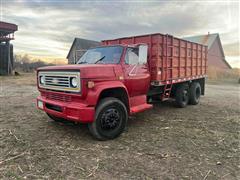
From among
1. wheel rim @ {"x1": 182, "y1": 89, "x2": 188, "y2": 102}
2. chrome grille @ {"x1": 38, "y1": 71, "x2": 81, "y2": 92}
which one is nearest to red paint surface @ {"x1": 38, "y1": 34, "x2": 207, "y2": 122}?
chrome grille @ {"x1": 38, "y1": 71, "x2": 81, "y2": 92}

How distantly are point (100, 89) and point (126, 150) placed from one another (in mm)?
1347

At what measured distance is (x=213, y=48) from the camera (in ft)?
131

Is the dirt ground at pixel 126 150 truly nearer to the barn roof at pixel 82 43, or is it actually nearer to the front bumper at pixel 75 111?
the front bumper at pixel 75 111

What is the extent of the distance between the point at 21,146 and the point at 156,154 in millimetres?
2684

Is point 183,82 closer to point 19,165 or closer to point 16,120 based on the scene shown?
point 16,120

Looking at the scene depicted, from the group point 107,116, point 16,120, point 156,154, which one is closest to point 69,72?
point 107,116

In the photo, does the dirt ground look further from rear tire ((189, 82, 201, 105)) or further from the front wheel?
rear tire ((189, 82, 201, 105))

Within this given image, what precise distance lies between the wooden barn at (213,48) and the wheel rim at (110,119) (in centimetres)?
3723

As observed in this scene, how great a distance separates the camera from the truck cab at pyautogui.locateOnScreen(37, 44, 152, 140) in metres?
4.42

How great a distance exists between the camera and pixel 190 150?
4352 mm

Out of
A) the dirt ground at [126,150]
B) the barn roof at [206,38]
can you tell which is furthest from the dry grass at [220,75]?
the dirt ground at [126,150]

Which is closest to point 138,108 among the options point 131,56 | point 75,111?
point 131,56

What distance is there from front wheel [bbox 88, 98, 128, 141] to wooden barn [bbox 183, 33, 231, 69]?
37.1 meters

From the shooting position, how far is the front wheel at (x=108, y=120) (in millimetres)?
4594
